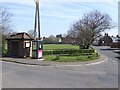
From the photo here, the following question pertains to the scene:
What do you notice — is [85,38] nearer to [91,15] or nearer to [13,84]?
[91,15]

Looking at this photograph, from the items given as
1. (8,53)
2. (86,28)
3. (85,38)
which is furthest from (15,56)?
(86,28)

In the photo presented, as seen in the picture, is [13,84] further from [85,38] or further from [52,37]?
[52,37]

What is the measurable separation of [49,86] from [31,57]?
17711 mm

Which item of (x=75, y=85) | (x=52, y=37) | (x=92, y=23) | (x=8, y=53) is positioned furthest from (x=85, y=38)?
(x=52, y=37)

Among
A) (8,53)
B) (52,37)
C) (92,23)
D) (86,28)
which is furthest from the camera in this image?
(52,37)

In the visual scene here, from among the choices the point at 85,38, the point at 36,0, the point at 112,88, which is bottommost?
the point at 112,88

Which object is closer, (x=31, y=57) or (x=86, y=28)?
(x=31, y=57)

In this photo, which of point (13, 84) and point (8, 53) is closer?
point (13, 84)

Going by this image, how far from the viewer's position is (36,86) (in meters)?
A: 12.7

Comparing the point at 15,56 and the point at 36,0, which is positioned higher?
the point at 36,0

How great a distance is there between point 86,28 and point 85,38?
18.7 feet

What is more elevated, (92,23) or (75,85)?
(92,23)

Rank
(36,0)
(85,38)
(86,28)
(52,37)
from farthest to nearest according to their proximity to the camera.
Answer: (52,37) → (86,28) → (85,38) → (36,0)

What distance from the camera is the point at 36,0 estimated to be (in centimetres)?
3025
